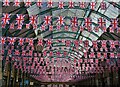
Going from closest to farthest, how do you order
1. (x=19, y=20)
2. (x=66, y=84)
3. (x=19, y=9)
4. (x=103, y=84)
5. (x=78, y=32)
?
(x=19, y=20) → (x=19, y=9) → (x=78, y=32) → (x=103, y=84) → (x=66, y=84)

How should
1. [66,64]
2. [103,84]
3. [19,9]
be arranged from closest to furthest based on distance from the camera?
[19,9]
[103,84]
[66,64]

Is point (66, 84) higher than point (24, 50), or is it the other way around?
point (24, 50)

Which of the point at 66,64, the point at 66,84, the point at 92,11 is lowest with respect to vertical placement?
the point at 66,84

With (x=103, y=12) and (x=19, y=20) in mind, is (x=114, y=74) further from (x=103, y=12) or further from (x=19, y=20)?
(x=19, y=20)

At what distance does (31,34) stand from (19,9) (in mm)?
7363

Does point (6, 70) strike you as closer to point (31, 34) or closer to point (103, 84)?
point (31, 34)

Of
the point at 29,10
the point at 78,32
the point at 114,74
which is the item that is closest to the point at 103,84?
the point at 114,74

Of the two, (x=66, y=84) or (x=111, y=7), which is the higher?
(x=111, y=7)

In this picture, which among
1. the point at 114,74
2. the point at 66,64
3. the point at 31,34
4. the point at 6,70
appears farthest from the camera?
the point at 66,64

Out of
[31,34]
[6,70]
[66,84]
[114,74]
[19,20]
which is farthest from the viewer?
[66,84]

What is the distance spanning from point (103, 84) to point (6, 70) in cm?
1623

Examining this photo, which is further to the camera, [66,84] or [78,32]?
[66,84]

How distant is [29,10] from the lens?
1830cm

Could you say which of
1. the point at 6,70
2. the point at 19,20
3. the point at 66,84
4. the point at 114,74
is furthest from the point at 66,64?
the point at 19,20
